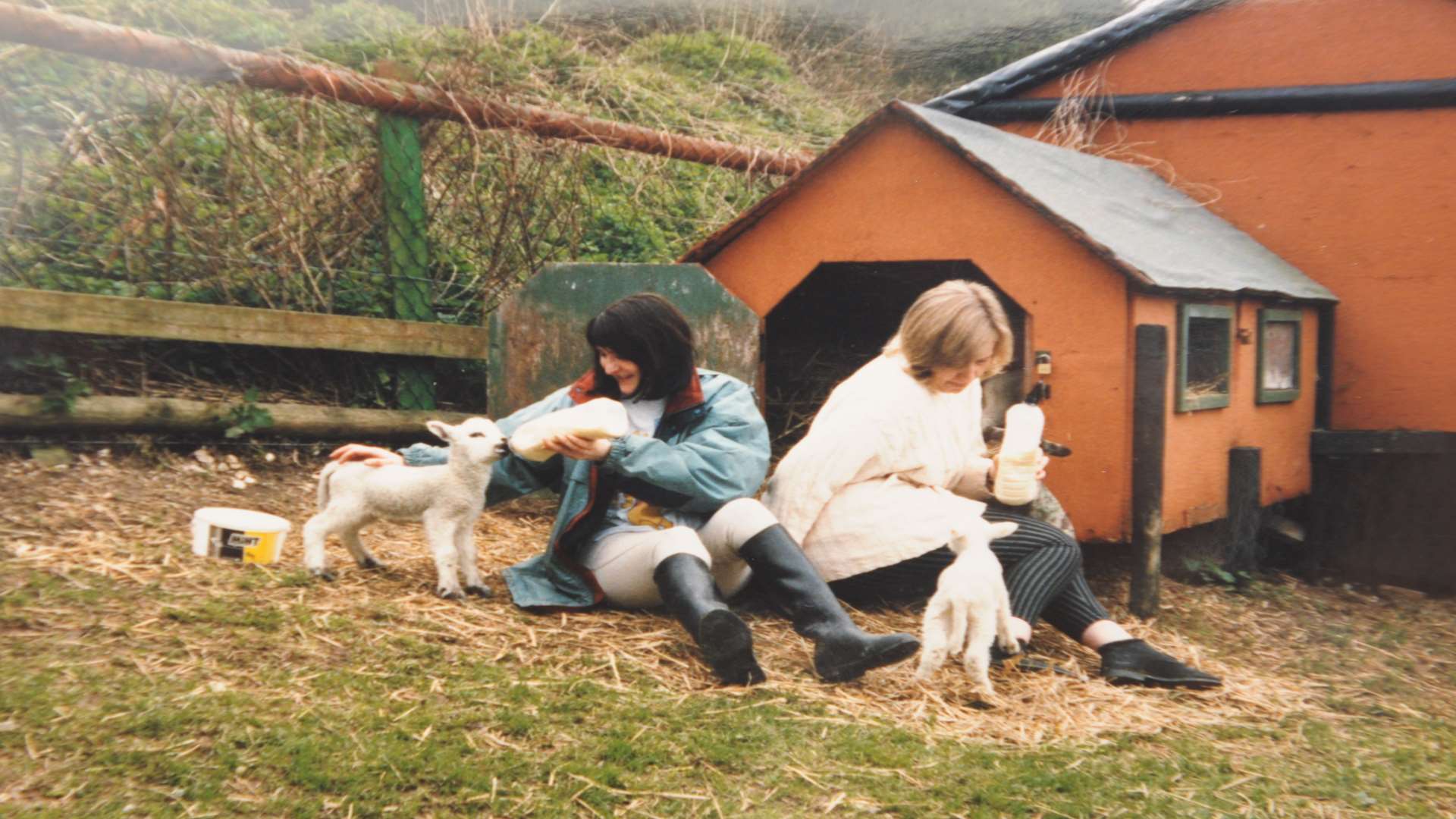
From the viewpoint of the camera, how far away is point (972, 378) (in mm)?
4000

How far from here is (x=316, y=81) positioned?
16.7 ft

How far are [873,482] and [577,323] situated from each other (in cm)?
182

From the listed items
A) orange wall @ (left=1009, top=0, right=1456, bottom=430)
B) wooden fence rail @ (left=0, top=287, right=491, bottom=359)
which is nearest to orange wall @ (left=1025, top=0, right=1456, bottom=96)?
orange wall @ (left=1009, top=0, right=1456, bottom=430)

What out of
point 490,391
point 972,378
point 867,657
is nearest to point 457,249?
point 490,391

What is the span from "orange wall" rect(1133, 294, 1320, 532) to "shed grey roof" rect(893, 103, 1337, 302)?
0.37ft

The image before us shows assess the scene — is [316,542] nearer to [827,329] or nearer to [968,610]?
[968,610]

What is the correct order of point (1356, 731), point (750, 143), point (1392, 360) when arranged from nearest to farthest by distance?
point (1356, 731), point (1392, 360), point (750, 143)

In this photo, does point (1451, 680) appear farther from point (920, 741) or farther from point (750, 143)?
point (750, 143)

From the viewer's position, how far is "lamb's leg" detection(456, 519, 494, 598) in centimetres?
383

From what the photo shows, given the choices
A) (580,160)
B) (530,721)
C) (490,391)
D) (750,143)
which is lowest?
(530,721)

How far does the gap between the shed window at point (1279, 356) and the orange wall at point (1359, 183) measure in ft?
1.90

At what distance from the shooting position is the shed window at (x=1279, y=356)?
5387 millimetres

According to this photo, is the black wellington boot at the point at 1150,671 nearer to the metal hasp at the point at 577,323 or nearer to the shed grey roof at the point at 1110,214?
the shed grey roof at the point at 1110,214

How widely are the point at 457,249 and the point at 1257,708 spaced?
4.39 m
